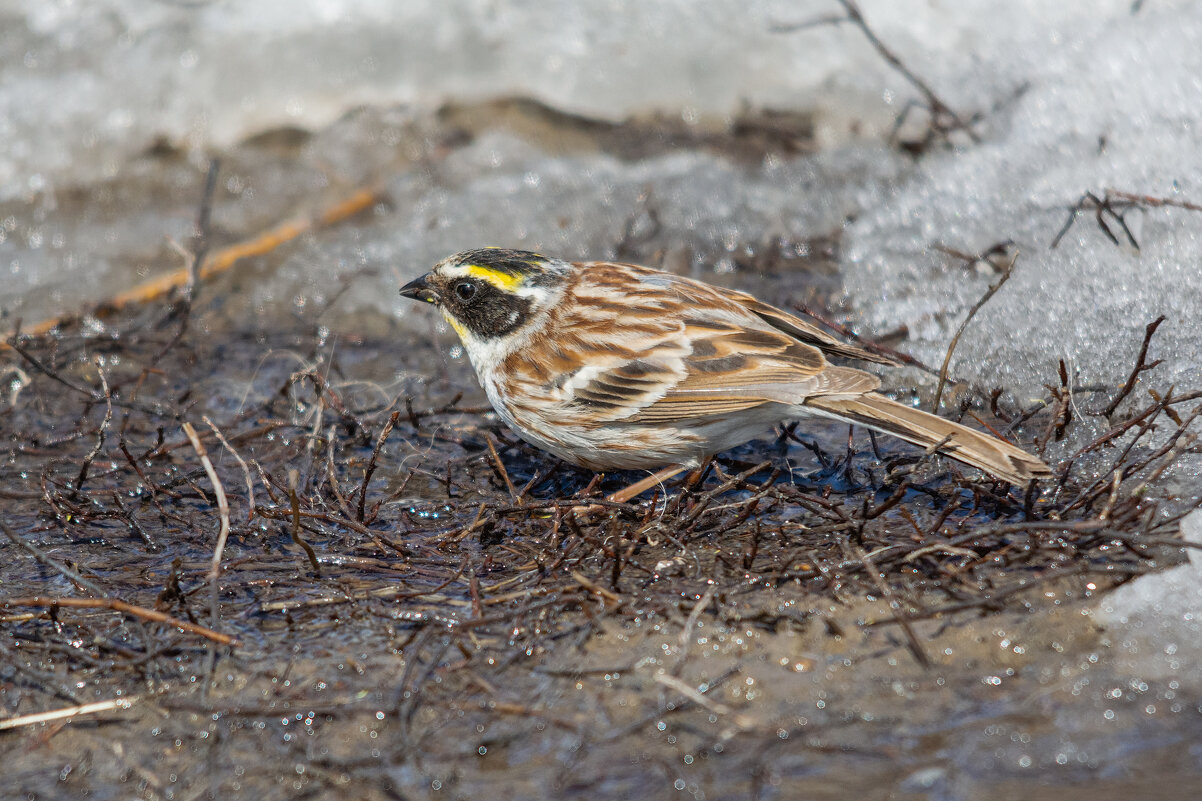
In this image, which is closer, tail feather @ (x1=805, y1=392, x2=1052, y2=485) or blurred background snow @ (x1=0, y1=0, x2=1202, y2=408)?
tail feather @ (x1=805, y1=392, x2=1052, y2=485)

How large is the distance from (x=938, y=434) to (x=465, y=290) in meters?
2.52

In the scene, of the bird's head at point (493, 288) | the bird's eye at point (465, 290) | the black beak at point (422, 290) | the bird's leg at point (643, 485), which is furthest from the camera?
the black beak at point (422, 290)

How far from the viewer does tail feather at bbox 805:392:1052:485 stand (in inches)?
181

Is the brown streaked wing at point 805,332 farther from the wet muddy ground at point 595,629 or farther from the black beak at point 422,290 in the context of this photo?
the black beak at point 422,290

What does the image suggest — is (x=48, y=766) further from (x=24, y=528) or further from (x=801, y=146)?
(x=801, y=146)

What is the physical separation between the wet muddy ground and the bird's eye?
2.12 feet

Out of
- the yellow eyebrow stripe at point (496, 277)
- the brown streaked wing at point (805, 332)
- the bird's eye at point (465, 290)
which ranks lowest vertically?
the bird's eye at point (465, 290)

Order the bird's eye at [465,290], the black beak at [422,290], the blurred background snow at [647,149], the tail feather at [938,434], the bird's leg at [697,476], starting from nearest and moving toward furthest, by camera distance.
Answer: the tail feather at [938,434]
the bird's leg at [697,476]
the bird's eye at [465,290]
the black beak at [422,290]
the blurred background snow at [647,149]

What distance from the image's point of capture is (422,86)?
34.8 feet

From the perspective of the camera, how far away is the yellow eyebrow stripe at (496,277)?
5.96m

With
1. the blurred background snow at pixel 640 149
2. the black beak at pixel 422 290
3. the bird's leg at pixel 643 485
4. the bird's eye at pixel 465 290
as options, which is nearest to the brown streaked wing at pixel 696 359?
the bird's leg at pixel 643 485

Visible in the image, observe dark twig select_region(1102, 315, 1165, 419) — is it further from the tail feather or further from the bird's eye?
the bird's eye

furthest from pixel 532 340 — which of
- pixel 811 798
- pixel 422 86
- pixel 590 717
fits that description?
pixel 422 86

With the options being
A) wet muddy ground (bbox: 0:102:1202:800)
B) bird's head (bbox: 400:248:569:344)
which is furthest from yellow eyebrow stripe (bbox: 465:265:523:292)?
wet muddy ground (bbox: 0:102:1202:800)
